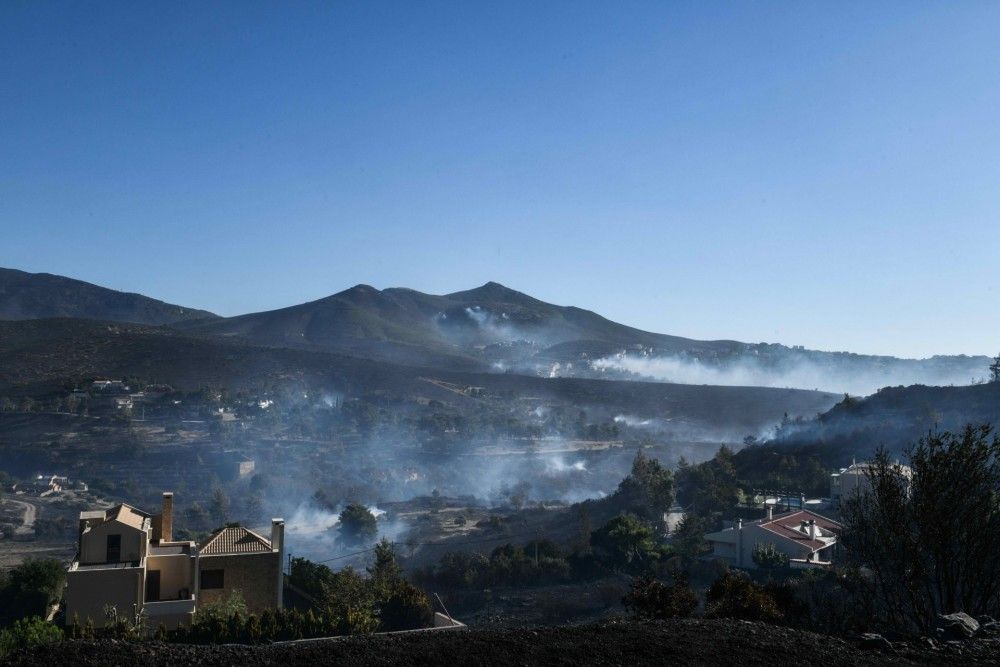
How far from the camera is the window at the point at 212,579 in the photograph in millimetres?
17297

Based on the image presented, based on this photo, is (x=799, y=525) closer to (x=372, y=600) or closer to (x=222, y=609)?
(x=372, y=600)

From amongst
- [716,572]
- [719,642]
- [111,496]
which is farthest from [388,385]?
[719,642]

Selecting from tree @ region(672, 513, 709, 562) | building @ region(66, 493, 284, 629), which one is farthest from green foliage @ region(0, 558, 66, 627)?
tree @ region(672, 513, 709, 562)

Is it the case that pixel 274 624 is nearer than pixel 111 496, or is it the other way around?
pixel 274 624

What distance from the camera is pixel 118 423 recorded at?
204 ft

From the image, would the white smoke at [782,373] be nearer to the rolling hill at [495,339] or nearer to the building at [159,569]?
the rolling hill at [495,339]

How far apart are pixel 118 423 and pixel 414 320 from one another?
11325 cm

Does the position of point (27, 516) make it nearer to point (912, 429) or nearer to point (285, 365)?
point (912, 429)

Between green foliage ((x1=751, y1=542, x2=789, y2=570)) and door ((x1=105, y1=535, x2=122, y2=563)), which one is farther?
green foliage ((x1=751, y1=542, x2=789, y2=570))

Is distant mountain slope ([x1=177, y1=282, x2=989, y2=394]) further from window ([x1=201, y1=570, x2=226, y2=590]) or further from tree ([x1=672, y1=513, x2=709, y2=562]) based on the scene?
window ([x1=201, y1=570, x2=226, y2=590])

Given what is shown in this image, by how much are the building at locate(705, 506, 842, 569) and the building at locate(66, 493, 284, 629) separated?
50.5 feet

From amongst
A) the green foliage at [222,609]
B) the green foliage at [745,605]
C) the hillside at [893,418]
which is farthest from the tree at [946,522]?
the hillside at [893,418]

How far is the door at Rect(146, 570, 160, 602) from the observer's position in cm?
1674

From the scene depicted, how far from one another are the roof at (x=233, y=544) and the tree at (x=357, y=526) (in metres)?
19.9
